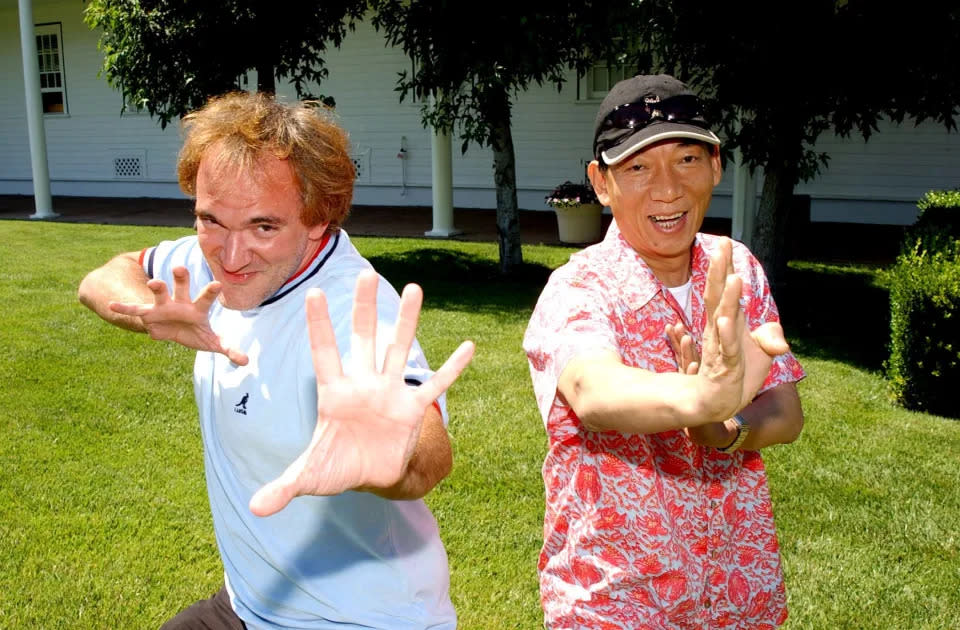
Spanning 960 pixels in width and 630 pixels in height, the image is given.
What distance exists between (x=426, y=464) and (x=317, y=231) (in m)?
0.65

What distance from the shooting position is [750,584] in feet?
7.05

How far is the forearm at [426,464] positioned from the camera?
5.69ft

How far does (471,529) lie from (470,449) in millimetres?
1013

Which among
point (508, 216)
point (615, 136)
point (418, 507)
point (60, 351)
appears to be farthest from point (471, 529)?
point (508, 216)

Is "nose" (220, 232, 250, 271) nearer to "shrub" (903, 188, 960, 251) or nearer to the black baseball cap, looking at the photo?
the black baseball cap

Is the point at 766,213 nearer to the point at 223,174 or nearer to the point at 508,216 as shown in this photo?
the point at 508,216

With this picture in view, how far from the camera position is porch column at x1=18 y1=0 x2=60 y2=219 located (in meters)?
16.6

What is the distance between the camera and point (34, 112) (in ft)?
55.8

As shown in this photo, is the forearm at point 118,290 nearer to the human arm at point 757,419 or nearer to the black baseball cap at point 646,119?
the black baseball cap at point 646,119

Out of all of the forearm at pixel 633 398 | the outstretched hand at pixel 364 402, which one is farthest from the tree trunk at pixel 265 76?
the outstretched hand at pixel 364 402

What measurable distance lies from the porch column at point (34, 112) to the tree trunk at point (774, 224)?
12.9m

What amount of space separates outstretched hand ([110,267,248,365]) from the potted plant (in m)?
11.8

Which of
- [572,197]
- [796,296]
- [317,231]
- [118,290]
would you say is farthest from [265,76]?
[317,231]

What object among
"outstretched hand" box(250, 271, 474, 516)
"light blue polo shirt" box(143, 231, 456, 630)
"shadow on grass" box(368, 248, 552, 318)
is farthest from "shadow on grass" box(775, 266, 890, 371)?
"outstretched hand" box(250, 271, 474, 516)
